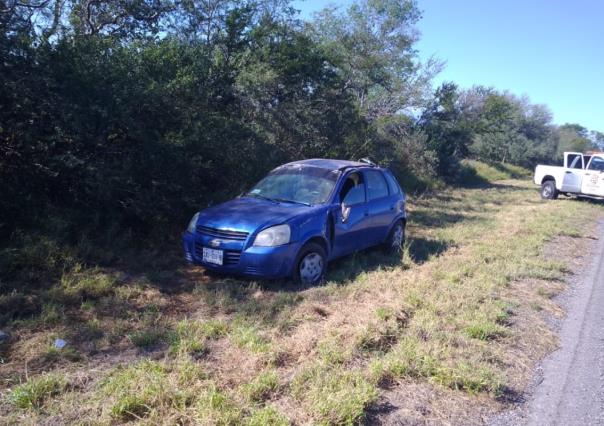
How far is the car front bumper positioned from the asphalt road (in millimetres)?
2872

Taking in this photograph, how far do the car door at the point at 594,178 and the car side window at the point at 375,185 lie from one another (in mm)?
13084

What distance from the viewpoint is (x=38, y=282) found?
547 cm

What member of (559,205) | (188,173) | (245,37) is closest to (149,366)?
(188,173)

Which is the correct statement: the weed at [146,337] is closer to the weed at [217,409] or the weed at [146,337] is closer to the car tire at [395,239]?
the weed at [217,409]

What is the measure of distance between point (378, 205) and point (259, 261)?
8.97 ft

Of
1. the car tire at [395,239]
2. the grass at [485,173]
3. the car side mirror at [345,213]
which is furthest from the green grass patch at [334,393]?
the grass at [485,173]

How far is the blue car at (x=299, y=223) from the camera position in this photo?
18.5ft

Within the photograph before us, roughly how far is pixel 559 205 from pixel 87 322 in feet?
53.1

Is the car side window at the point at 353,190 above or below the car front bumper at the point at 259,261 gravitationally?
above

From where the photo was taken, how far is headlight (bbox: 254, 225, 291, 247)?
220 inches

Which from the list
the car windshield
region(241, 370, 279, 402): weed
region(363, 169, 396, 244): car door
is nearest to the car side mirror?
the car windshield

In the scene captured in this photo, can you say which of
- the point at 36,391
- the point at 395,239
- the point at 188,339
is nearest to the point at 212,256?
the point at 188,339

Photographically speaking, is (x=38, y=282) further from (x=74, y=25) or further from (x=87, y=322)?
(x=74, y=25)

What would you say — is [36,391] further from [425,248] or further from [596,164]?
[596,164]
